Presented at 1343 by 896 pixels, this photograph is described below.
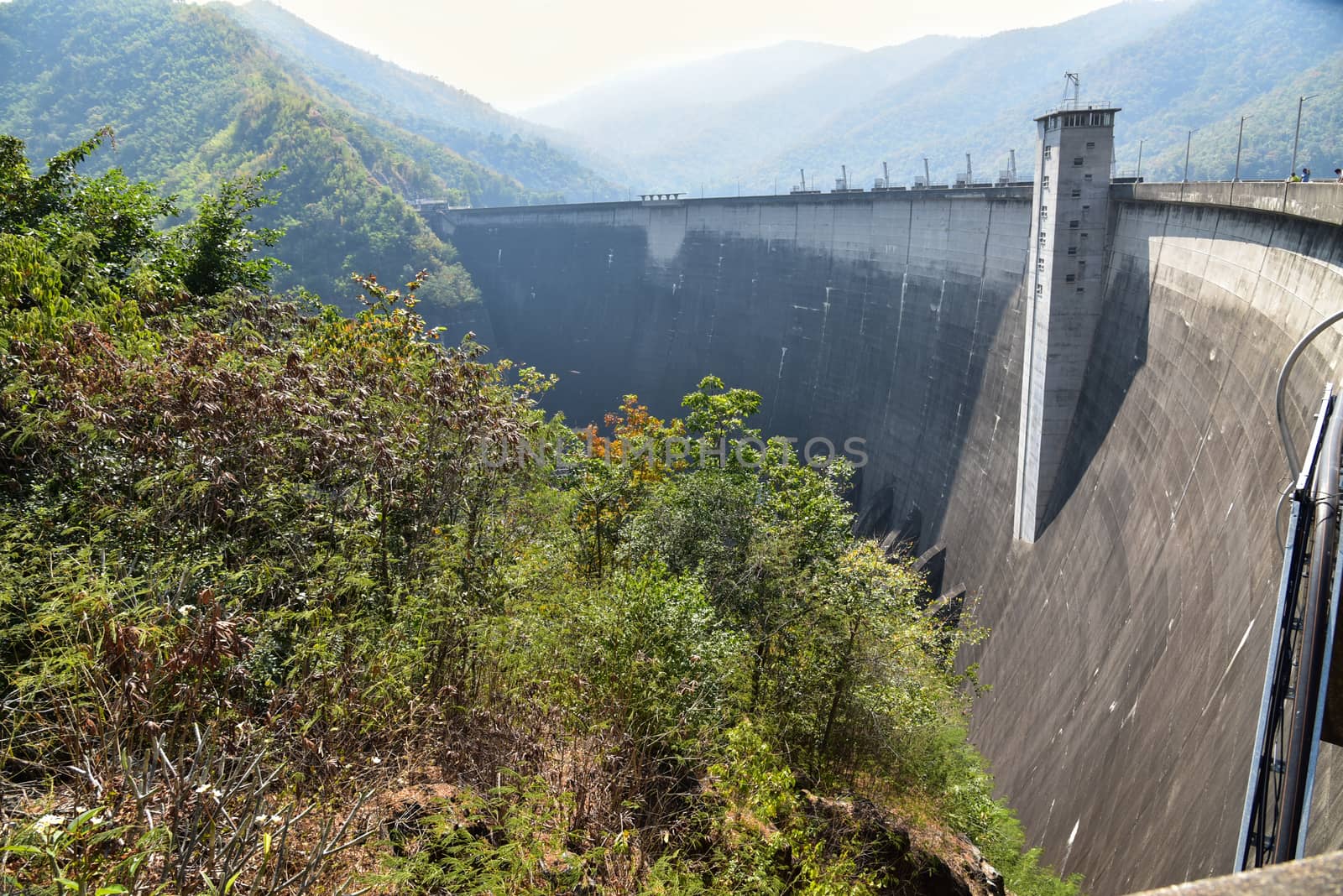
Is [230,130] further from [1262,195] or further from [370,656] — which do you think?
[370,656]

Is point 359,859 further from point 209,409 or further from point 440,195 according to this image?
point 440,195

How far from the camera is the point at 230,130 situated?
68.5 meters

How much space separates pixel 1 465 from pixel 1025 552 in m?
16.4

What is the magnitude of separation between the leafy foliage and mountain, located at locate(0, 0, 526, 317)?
42.3 m

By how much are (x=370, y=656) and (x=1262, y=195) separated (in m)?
12.1

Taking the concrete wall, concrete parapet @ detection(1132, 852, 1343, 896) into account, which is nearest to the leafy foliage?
concrete parapet @ detection(1132, 852, 1343, 896)

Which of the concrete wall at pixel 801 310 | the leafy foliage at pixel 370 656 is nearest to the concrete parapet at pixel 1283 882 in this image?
the leafy foliage at pixel 370 656

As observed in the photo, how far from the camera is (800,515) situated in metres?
14.4

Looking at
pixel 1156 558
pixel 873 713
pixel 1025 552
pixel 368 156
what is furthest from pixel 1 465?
pixel 368 156

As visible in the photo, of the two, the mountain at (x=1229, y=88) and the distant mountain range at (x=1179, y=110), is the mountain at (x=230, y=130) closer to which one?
the distant mountain range at (x=1179, y=110)

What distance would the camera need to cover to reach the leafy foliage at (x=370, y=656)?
14.7 ft

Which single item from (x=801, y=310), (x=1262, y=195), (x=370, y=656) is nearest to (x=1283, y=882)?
(x=370, y=656)

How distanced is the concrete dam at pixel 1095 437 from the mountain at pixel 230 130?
2830cm

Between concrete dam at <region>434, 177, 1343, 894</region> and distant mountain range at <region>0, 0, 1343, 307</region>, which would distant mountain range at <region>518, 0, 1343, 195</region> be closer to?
distant mountain range at <region>0, 0, 1343, 307</region>
